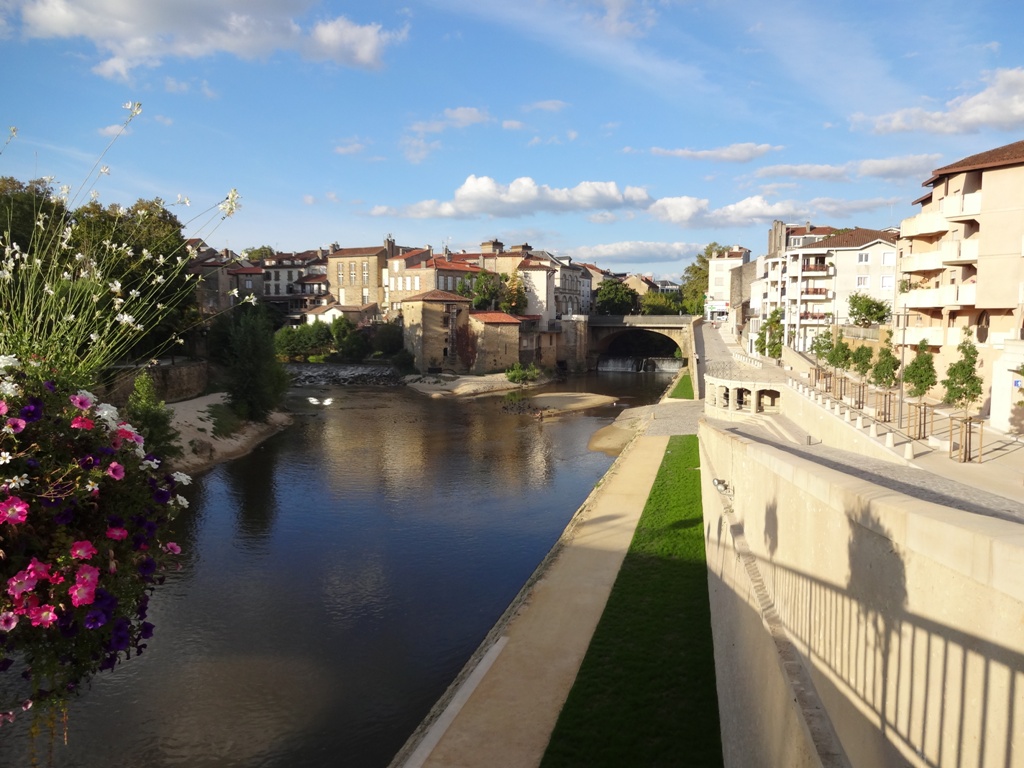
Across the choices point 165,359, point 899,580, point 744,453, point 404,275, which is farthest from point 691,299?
point 899,580

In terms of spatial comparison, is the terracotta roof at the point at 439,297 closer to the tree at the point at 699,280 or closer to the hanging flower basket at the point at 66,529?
the tree at the point at 699,280

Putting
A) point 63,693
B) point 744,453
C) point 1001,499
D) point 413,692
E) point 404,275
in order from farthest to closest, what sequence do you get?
point 404,275 < point 413,692 < point 744,453 < point 1001,499 < point 63,693

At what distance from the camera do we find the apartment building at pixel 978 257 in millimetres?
23969

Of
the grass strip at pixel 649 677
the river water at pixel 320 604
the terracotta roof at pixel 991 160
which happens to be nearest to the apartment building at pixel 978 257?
the terracotta roof at pixel 991 160

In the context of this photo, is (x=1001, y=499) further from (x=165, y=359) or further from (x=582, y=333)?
(x=582, y=333)

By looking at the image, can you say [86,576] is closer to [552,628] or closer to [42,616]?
[42,616]

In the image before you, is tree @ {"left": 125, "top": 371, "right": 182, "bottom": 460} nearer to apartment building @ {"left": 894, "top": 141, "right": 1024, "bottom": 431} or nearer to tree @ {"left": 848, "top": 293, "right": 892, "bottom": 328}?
apartment building @ {"left": 894, "top": 141, "right": 1024, "bottom": 431}

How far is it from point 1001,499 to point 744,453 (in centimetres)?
338

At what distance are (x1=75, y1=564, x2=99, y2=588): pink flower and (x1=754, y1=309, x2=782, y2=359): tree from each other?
5004cm

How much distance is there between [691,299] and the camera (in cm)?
10119

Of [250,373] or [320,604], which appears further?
[250,373]

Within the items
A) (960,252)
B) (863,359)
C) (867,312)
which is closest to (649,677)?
(960,252)

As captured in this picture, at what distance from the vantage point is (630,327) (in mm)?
78875

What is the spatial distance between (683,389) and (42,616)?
178 feet
